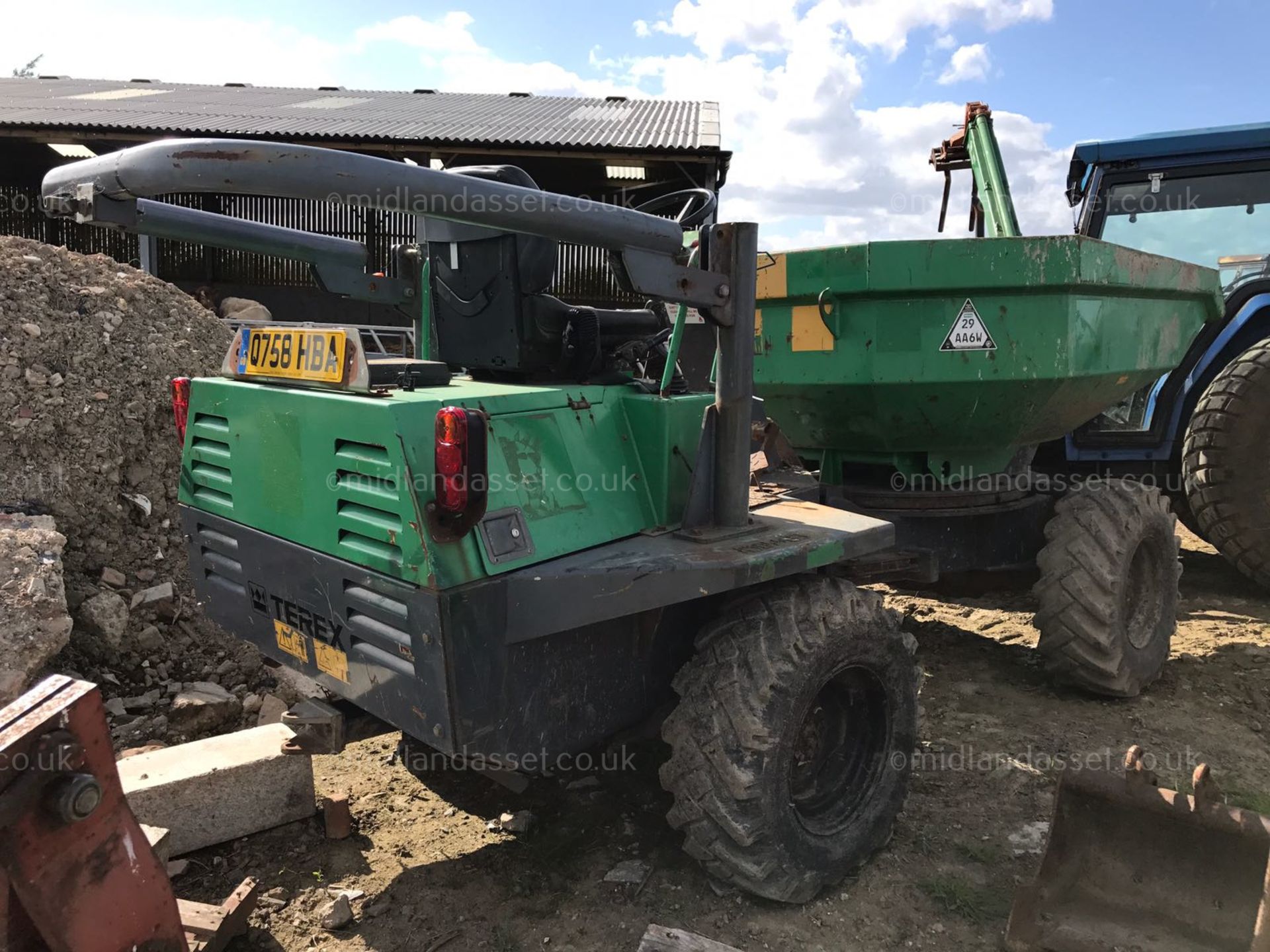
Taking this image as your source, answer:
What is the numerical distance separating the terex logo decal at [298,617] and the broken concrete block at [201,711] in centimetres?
140

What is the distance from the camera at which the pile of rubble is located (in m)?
3.90

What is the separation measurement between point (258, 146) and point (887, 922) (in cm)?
258

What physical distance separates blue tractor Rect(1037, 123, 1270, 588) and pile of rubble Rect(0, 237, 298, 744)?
503 cm

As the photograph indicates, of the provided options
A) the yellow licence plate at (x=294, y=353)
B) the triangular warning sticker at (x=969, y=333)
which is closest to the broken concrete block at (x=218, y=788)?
the yellow licence plate at (x=294, y=353)

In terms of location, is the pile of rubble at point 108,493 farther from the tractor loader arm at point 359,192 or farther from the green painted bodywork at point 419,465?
the tractor loader arm at point 359,192

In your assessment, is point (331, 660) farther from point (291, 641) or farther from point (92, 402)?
point (92, 402)

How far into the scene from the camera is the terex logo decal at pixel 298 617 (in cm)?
251

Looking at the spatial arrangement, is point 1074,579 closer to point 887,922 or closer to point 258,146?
point 887,922

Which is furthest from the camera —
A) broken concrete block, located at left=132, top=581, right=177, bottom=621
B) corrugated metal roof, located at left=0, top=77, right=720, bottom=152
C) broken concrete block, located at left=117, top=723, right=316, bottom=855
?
corrugated metal roof, located at left=0, top=77, right=720, bottom=152

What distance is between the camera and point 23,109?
1264 centimetres

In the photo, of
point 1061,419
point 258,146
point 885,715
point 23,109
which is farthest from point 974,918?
point 23,109

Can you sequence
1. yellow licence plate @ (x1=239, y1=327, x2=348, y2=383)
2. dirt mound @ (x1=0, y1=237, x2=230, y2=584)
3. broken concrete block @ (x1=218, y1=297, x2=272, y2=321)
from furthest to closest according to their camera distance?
broken concrete block @ (x1=218, y1=297, x2=272, y2=321) < dirt mound @ (x1=0, y1=237, x2=230, y2=584) < yellow licence plate @ (x1=239, y1=327, x2=348, y2=383)

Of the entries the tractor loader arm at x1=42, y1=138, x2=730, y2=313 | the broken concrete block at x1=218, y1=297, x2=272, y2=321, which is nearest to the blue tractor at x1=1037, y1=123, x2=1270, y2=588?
the tractor loader arm at x1=42, y1=138, x2=730, y2=313

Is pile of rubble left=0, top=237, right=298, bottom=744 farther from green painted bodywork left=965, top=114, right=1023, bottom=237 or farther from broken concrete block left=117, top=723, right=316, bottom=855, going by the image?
green painted bodywork left=965, top=114, right=1023, bottom=237
